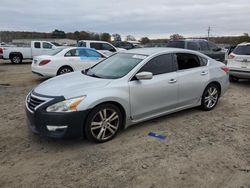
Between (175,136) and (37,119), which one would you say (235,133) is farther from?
(37,119)

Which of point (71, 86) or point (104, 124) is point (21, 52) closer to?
point (71, 86)

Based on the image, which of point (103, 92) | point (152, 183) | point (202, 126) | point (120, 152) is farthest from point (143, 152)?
point (202, 126)

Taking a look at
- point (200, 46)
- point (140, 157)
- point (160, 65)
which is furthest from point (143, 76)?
point (200, 46)

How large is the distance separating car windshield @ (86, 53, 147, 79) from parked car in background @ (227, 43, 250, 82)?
5.63m

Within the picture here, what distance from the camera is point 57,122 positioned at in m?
3.86

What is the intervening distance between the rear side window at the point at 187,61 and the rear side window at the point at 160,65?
244 millimetres

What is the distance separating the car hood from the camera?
13.4 ft

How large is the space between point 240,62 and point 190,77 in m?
4.79

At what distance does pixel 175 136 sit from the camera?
4625 mm

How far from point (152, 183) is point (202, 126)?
92.1 inches

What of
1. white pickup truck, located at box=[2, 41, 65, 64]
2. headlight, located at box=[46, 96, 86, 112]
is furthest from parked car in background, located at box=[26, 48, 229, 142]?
white pickup truck, located at box=[2, 41, 65, 64]

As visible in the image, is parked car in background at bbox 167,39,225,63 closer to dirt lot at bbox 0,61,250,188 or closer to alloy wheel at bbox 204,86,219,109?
alloy wheel at bbox 204,86,219,109

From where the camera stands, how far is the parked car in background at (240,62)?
9.12 m

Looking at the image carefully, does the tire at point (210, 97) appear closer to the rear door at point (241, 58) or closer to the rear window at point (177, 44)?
the rear door at point (241, 58)
